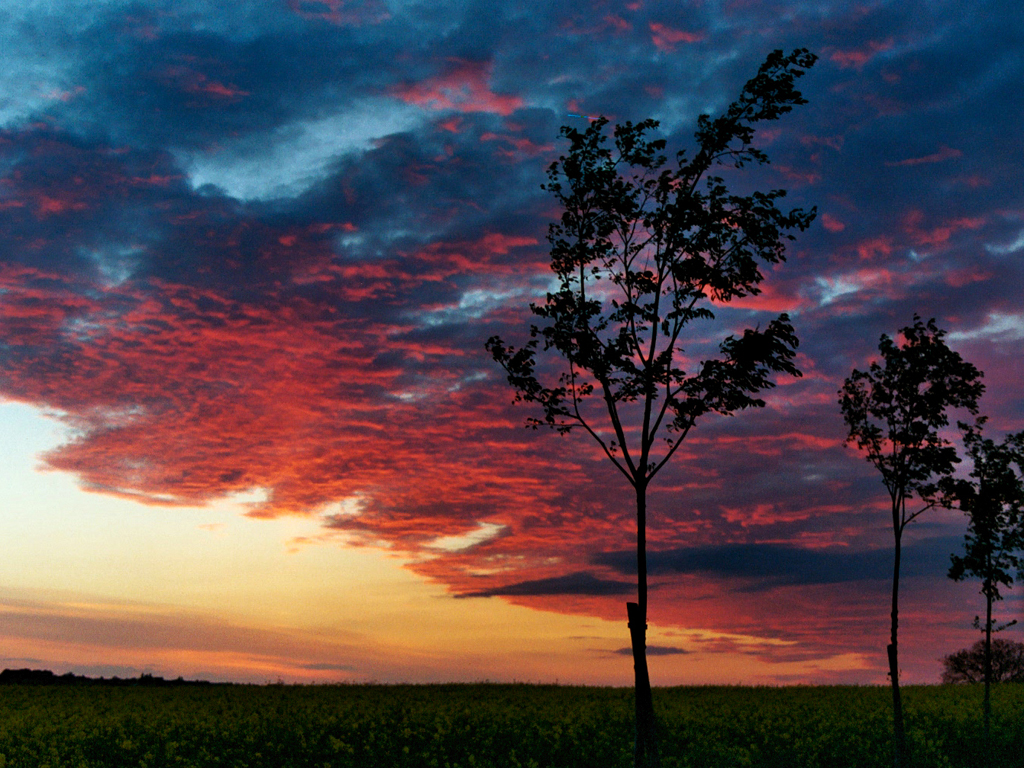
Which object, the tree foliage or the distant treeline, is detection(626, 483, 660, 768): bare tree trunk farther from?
the distant treeline

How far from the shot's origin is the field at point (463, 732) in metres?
29.0

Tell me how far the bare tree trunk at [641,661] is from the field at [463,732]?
7.04m

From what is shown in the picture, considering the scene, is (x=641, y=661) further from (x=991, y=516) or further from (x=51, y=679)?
(x=51, y=679)

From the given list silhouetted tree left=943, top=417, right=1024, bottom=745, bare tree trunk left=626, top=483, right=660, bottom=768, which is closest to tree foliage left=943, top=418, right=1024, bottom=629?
silhouetted tree left=943, top=417, right=1024, bottom=745

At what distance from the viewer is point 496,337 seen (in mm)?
26469

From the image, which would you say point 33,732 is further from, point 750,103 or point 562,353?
point 750,103

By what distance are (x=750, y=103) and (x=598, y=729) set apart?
24.1m

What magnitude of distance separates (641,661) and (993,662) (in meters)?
81.6

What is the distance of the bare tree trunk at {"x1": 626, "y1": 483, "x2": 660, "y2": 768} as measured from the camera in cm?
2086

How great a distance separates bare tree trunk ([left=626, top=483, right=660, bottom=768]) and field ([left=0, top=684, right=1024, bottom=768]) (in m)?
7.04

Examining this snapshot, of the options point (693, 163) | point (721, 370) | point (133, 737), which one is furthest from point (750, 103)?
point (133, 737)

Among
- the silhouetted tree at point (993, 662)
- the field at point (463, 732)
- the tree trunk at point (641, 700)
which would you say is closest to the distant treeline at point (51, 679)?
the field at point (463, 732)

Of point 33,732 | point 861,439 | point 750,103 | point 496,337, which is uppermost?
point 750,103

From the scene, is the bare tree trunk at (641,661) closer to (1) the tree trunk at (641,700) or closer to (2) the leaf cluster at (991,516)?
(1) the tree trunk at (641,700)
